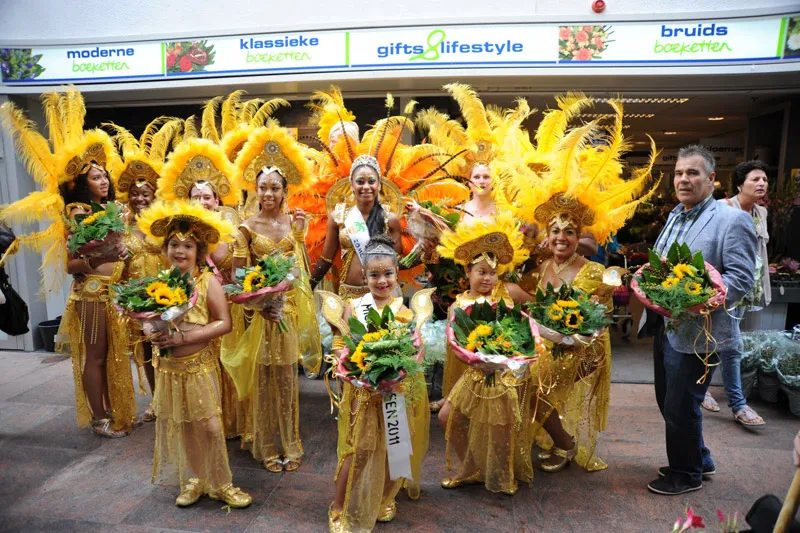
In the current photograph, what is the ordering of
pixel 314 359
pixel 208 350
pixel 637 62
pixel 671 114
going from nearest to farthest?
pixel 208 350
pixel 314 359
pixel 637 62
pixel 671 114

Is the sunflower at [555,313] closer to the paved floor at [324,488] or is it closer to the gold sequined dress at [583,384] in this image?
the gold sequined dress at [583,384]

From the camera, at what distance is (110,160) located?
4.09 metres

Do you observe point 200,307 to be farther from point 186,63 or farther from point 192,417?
point 186,63

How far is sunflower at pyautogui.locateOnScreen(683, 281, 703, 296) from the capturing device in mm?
2734

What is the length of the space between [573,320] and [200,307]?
6.85 feet

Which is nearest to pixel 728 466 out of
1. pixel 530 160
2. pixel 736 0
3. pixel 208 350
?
pixel 530 160

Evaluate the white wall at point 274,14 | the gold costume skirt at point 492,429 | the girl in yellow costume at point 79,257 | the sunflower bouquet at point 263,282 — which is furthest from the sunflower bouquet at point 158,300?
the white wall at point 274,14

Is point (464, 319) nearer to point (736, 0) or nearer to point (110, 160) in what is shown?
point (110, 160)

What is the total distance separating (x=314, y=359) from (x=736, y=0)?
5364 mm

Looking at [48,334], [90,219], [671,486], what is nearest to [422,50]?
[90,219]

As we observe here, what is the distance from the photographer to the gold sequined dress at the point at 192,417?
2955mm

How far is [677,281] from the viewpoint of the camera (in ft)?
9.16

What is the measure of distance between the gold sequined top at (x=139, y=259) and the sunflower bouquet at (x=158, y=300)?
117cm

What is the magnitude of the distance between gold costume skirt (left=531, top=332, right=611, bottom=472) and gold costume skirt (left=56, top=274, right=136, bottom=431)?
3099mm
